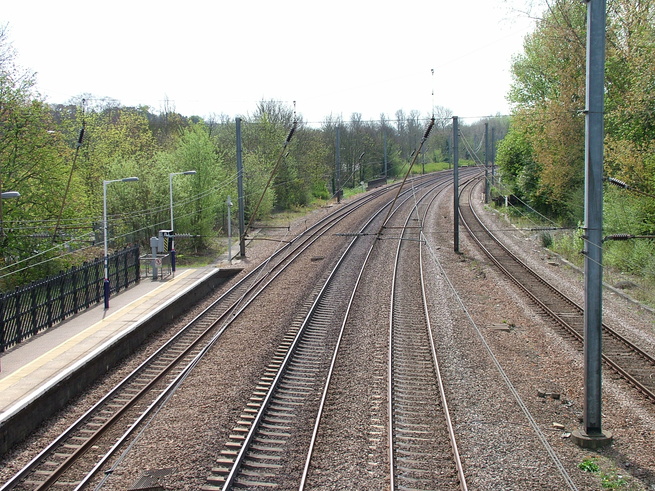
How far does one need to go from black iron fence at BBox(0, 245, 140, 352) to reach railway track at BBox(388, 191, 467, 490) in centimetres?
943

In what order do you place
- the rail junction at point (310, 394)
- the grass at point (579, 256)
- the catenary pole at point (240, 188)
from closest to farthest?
the rail junction at point (310, 394) → the grass at point (579, 256) → the catenary pole at point (240, 188)

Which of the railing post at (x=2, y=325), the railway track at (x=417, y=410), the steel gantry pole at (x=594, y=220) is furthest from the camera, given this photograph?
the railing post at (x=2, y=325)

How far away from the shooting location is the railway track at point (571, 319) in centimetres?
1182

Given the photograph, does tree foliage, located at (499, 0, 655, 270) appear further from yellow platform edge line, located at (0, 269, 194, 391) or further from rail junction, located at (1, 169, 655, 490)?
yellow platform edge line, located at (0, 269, 194, 391)

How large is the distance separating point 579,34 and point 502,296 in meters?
16.0

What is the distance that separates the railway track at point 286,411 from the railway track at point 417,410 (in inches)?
53.3

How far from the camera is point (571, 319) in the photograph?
1595 cm

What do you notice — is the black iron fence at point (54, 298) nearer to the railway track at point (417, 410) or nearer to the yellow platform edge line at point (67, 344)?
the yellow platform edge line at point (67, 344)

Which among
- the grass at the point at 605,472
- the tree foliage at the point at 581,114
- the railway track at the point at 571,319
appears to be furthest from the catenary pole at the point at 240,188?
the grass at the point at 605,472

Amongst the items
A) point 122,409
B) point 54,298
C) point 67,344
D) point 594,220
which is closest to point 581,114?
point 594,220

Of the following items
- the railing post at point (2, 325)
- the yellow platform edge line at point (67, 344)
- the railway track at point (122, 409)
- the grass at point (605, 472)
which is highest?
the railing post at point (2, 325)

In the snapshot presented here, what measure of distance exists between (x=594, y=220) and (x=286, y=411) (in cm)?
621

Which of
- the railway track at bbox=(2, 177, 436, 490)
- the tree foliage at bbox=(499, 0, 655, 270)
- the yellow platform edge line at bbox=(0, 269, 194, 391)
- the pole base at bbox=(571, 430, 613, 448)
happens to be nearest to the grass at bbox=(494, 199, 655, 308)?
the tree foliage at bbox=(499, 0, 655, 270)

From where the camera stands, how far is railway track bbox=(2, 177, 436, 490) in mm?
8430
